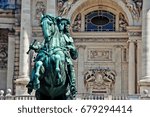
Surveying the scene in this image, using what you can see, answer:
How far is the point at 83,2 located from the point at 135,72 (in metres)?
5.83

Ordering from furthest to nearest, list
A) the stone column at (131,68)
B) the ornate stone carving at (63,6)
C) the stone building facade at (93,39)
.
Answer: the ornate stone carving at (63,6) < the stone column at (131,68) < the stone building facade at (93,39)

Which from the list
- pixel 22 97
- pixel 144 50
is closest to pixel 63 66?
pixel 22 97

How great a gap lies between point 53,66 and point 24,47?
1690 centimetres

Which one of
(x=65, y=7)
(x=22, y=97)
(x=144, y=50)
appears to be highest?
(x=65, y=7)

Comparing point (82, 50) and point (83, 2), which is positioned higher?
point (83, 2)

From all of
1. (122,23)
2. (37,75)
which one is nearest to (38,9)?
(122,23)

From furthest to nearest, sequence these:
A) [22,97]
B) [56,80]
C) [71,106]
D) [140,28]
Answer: [140,28], [22,97], [56,80], [71,106]

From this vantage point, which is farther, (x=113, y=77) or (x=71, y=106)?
(x=113, y=77)

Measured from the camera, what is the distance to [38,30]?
123 ft

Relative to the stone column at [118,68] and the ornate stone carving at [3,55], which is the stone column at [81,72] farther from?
the ornate stone carving at [3,55]

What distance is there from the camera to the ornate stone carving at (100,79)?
38.3 metres

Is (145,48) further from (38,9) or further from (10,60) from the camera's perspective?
(10,60)

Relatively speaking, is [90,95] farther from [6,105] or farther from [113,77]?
[6,105]

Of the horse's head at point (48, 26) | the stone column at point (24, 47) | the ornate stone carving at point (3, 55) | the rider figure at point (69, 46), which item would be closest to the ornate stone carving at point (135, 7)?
the stone column at point (24, 47)
